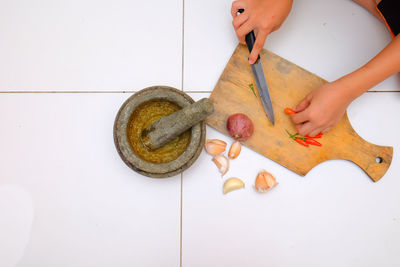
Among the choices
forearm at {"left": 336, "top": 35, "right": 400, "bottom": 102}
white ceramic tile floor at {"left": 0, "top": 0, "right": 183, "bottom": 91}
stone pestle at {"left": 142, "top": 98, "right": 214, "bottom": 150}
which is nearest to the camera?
stone pestle at {"left": 142, "top": 98, "right": 214, "bottom": 150}

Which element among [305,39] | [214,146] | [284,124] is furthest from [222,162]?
[305,39]

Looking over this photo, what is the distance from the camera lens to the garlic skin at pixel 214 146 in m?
0.77

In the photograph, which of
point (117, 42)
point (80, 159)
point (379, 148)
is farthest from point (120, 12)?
point (379, 148)

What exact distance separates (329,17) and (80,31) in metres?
0.73

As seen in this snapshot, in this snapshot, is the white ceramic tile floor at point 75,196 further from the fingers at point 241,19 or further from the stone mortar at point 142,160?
the fingers at point 241,19

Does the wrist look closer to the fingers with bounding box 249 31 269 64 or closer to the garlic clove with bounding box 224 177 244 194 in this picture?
the fingers with bounding box 249 31 269 64

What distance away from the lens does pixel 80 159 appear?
0.79 m

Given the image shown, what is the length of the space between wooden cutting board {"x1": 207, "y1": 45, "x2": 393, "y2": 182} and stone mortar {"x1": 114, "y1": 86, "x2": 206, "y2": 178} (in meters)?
0.13

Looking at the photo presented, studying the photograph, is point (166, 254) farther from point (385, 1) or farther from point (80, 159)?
point (385, 1)

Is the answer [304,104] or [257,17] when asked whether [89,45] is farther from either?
[304,104]

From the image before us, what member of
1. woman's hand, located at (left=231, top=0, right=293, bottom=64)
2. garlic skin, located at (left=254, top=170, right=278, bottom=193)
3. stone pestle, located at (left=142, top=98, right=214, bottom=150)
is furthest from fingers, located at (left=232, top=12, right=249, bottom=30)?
garlic skin, located at (left=254, top=170, right=278, bottom=193)

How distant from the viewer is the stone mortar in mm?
644

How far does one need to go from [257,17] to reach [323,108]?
283 millimetres

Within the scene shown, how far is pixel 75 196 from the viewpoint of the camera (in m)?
0.78
